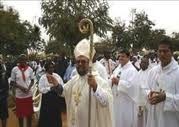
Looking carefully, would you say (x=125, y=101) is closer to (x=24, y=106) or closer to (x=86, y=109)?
(x=24, y=106)

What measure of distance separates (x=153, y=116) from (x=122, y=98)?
3.77 m

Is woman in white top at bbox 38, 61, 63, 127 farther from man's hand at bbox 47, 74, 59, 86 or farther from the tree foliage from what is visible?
the tree foliage

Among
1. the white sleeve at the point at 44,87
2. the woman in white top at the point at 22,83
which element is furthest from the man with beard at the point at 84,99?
the woman in white top at the point at 22,83

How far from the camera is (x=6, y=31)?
60.3 metres

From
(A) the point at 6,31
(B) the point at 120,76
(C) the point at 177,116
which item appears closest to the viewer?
(C) the point at 177,116

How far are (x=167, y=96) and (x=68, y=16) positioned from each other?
116 ft

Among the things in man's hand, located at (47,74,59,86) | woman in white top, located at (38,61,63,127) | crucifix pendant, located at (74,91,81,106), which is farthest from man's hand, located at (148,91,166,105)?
woman in white top, located at (38,61,63,127)

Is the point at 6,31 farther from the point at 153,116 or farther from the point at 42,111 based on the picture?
the point at 153,116

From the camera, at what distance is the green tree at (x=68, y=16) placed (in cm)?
4219

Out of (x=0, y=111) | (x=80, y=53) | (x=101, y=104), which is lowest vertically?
(x=0, y=111)

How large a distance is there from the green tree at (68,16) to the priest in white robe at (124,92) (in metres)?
29.6

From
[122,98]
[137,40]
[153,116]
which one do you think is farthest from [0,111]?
[137,40]

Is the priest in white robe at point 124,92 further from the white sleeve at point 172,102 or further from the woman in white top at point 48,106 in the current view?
the white sleeve at point 172,102

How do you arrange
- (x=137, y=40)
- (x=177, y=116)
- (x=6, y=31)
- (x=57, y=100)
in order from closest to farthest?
1. (x=177, y=116)
2. (x=57, y=100)
3. (x=137, y=40)
4. (x=6, y=31)
